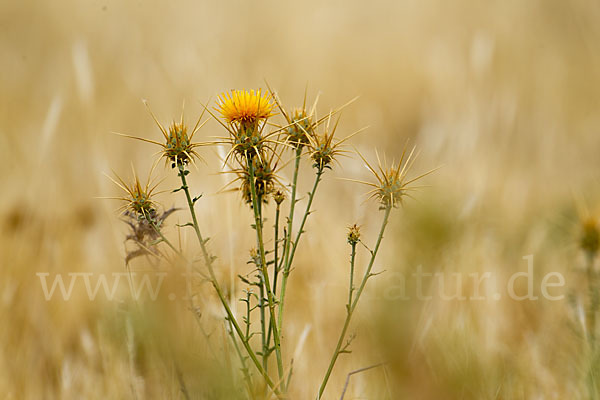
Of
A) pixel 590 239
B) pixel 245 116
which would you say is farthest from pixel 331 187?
pixel 245 116

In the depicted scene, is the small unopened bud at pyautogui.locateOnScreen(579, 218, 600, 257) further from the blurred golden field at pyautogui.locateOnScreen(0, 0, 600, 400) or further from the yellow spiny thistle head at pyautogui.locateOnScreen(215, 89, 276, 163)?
the yellow spiny thistle head at pyautogui.locateOnScreen(215, 89, 276, 163)

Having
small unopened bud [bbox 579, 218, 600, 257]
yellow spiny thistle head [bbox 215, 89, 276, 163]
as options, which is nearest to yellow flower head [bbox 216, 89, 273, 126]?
yellow spiny thistle head [bbox 215, 89, 276, 163]

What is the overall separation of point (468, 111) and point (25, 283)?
88 centimetres

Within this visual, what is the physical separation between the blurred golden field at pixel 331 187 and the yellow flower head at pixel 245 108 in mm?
64

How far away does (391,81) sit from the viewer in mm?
1623

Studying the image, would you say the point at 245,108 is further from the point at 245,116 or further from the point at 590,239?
the point at 590,239

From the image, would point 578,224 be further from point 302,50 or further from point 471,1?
point 471,1

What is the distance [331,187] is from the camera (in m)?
1.24

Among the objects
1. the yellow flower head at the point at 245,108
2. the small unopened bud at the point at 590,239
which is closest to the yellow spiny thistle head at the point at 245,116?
the yellow flower head at the point at 245,108

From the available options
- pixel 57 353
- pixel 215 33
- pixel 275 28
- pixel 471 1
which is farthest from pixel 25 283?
pixel 471 1

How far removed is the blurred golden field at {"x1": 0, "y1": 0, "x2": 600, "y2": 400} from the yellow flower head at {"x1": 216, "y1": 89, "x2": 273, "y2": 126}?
6 centimetres

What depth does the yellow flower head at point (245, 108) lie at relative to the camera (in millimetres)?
332

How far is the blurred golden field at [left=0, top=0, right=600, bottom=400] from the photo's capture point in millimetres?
268

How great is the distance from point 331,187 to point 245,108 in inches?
35.9
